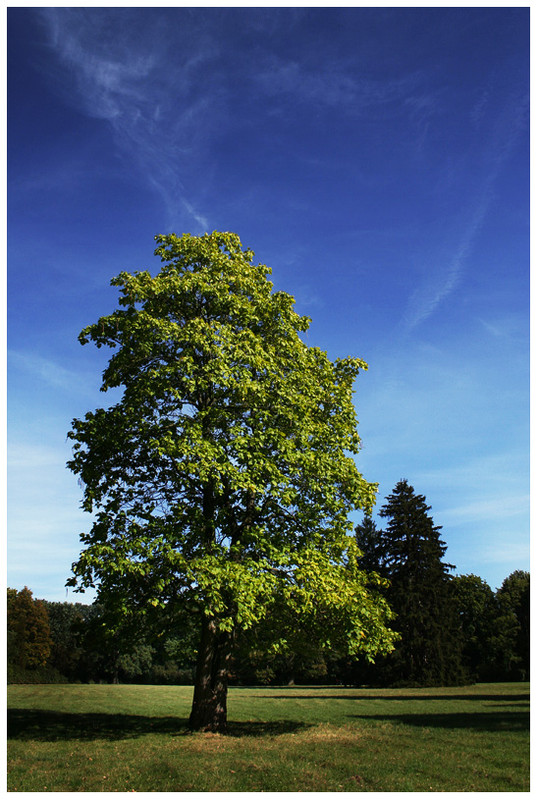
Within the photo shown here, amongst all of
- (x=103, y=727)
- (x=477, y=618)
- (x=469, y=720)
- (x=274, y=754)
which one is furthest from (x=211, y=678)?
(x=477, y=618)

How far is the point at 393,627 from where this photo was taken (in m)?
49.9

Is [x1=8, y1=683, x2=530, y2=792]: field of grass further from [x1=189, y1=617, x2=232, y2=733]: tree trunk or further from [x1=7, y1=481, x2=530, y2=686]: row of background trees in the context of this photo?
[x1=7, y1=481, x2=530, y2=686]: row of background trees

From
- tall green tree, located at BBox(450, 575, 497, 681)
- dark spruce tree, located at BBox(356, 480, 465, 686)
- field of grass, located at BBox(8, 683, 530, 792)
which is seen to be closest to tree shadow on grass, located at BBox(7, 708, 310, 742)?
field of grass, located at BBox(8, 683, 530, 792)

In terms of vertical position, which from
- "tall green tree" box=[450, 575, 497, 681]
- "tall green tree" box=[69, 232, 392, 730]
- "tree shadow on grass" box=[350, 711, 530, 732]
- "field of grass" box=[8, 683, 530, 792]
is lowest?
"tall green tree" box=[450, 575, 497, 681]

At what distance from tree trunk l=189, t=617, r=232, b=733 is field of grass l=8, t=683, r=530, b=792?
1.80 ft

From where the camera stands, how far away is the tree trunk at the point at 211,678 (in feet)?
52.4

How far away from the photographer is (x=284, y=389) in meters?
16.2

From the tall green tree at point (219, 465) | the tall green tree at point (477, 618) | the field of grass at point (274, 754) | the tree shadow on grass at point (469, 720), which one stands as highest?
the tall green tree at point (219, 465)

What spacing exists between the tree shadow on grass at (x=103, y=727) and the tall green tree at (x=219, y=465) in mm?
1640

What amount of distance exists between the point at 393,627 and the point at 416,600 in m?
3.27

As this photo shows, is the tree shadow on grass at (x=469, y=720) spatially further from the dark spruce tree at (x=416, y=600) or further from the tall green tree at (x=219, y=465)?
the dark spruce tree at (x=416, y=600)

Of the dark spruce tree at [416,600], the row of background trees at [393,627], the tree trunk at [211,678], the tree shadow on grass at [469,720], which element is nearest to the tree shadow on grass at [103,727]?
the tree trunk at [211,678]

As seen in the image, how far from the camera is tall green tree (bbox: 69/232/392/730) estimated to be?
1423cm

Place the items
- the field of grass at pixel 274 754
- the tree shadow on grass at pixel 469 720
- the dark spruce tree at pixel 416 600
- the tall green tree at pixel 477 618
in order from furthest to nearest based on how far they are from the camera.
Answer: the tall green tree at pixel 477 618, the dark spruce tree at pixel 416 600, the tree shadow on grass at pixel 469 720, the field of grass at pixel 274 754
